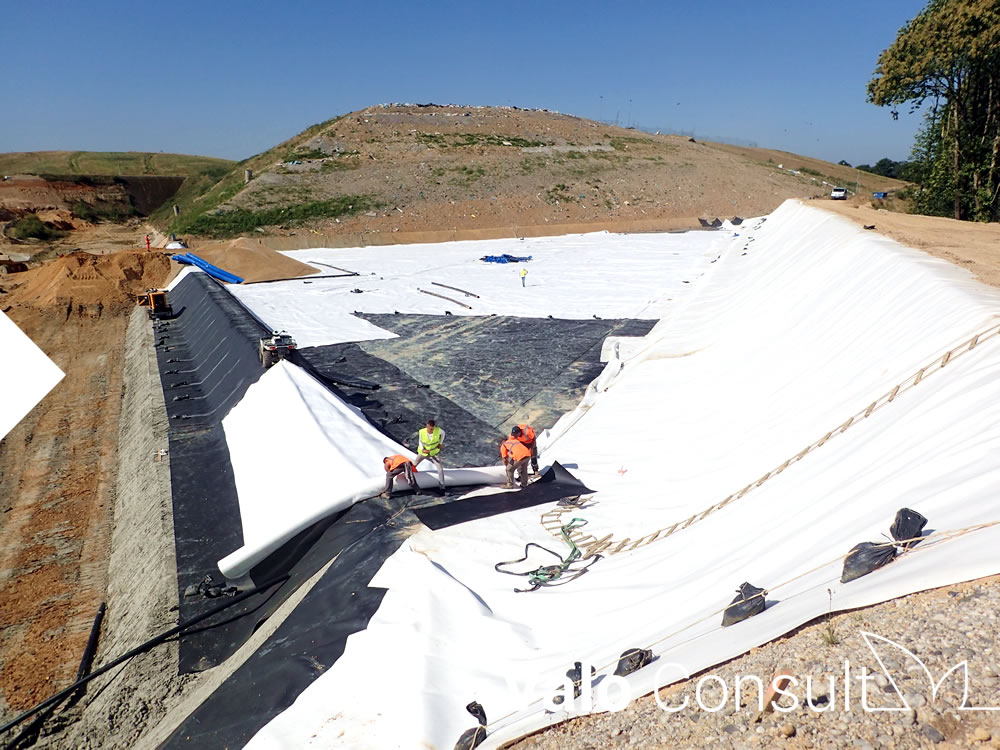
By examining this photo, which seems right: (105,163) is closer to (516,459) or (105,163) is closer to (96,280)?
(96,280)

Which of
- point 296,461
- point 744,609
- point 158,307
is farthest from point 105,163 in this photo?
point 744,609

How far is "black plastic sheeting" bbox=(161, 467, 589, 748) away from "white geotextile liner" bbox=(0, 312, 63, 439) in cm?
1214

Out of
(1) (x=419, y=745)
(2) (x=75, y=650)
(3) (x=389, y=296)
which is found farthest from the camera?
(3) (x=389, y=296)

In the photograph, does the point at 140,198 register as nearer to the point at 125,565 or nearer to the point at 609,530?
the point at 125,565

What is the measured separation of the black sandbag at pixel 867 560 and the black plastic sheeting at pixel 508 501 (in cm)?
488

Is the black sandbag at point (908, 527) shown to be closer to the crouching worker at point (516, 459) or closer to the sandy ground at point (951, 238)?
the crouching worker at point (516, 459)

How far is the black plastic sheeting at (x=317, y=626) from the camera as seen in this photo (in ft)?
18.4

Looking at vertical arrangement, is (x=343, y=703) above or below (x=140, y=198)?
below

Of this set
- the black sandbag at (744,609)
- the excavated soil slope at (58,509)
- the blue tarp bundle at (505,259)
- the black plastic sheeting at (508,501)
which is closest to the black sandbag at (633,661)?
the black sandbag at (744,609)

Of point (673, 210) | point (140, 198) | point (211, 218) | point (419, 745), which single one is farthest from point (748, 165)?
point (419, 745)

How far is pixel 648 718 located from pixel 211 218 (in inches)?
1814

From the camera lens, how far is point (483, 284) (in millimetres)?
25828

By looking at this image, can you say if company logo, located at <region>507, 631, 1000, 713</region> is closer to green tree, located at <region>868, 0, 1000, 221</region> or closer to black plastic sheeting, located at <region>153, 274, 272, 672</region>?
black plastic sheeting, located at <region>153, 274, 272, 672</region>

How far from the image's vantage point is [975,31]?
22281 millimetres
